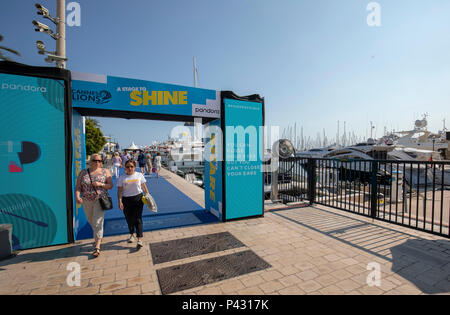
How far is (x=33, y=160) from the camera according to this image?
4035 millimetres

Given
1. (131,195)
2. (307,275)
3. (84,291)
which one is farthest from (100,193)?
(307,275)

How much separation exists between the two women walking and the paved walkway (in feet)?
1.68

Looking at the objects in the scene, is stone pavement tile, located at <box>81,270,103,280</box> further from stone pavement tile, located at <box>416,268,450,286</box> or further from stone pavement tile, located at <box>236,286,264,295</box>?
stone pavement tile, located at <box>416,268,450,286</box>

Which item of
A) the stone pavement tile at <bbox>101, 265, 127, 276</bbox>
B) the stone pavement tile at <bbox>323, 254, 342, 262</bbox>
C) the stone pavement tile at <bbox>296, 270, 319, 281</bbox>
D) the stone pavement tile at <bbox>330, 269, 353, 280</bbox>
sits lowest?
the stone pavement tile at <bbox>101, 265, 127, 276</bbox>

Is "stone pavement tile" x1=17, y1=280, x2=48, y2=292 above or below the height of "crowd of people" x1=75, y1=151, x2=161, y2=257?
below

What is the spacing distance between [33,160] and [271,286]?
484 centimetres

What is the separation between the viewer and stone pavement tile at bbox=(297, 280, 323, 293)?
9.29 feet

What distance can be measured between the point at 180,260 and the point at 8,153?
3777 millimetres

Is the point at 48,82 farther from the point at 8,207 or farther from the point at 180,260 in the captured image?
the point at 180,260

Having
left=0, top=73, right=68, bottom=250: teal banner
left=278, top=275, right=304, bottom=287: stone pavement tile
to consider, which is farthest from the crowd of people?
left=278, top=275, right=304, bottom=287: stone pavement tile

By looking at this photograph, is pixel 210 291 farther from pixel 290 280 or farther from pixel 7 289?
pixel 7 289

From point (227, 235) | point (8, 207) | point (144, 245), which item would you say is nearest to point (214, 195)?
point (227, 235)

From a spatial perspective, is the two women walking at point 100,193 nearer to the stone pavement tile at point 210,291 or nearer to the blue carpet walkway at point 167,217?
the blue carpet walkway at point 167,217

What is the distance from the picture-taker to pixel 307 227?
520 centimetres
